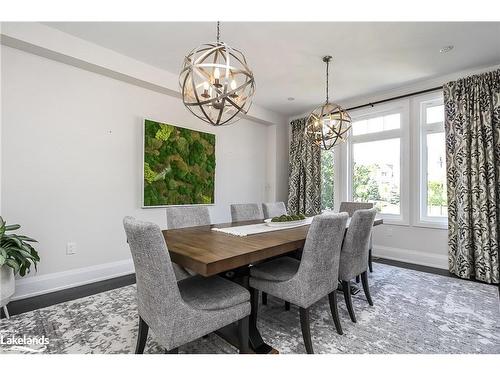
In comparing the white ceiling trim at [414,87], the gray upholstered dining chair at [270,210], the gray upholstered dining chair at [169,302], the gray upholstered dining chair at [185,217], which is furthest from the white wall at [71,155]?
the white ceiling trim at [414,87]

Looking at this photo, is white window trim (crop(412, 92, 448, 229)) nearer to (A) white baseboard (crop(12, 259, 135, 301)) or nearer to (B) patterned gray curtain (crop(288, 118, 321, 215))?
(B) patterned gray curtain (crop(288, 118, 321, 215))

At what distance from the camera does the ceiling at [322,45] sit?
2.43 m

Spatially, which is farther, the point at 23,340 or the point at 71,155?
the point at 71,155

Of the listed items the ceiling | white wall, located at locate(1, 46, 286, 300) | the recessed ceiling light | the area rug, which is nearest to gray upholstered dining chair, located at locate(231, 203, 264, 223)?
the area rug

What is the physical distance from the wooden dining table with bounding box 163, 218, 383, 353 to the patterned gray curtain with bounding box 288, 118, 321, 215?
110 inches

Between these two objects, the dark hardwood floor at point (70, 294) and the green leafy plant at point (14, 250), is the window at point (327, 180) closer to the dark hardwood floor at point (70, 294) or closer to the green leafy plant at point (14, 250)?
the dark hardwood floor at point (70, 294)

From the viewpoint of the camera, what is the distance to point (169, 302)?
48.3 inches

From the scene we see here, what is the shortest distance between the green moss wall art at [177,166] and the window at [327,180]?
6.97 feet

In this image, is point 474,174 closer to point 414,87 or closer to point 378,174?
point 378,174

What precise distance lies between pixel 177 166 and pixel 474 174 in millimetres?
3790

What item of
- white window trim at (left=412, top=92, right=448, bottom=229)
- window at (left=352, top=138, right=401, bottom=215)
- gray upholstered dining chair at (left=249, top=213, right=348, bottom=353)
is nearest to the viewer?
gray upholstered dining chair at (left=249, top=213, right=348, bottom=353)

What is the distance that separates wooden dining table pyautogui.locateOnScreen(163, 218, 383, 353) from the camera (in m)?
1.31

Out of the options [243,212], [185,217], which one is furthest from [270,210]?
[185,217]

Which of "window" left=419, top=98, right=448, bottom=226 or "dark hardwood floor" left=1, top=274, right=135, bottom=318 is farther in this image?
"window" left=419, top=98, right=448, bottom=226
